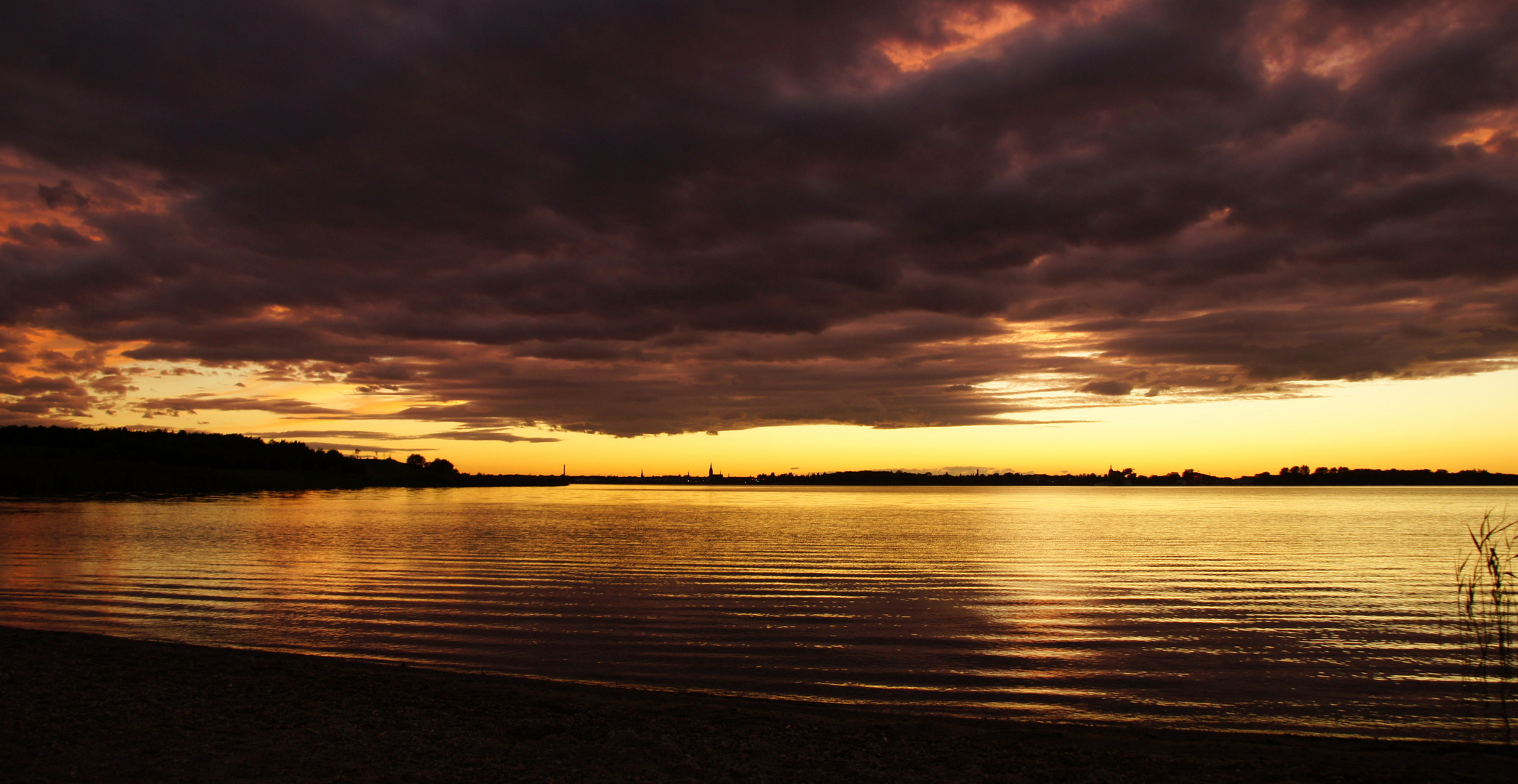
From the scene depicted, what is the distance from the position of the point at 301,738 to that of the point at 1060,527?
74452 millimetres

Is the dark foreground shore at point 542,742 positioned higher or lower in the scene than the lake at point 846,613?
higher

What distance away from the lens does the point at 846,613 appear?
25.0 metres

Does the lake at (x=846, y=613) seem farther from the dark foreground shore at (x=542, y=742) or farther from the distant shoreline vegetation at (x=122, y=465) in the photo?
the distant shoreline vegetation at (x=122, y=465)

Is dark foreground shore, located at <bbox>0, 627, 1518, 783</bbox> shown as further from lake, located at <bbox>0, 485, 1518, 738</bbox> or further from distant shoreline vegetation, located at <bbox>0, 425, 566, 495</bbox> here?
distant shoreline vegetation, located at <bbox>0, 425, 566, 495</bbox>

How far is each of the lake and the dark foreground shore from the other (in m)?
2.16

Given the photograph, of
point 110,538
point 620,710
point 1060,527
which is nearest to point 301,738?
point 620,710

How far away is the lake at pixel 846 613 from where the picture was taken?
1608 cm

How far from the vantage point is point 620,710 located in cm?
1288

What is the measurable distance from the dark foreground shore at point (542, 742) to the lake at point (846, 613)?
2.16 meters

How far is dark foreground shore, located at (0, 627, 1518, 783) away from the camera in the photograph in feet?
31.2

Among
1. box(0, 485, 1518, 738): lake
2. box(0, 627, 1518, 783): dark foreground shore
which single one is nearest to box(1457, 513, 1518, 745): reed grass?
box(0, 485, 1518, 738): lake

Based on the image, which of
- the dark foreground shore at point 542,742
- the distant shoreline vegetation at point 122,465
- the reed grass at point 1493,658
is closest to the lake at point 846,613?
the reed grass at point 1493,658

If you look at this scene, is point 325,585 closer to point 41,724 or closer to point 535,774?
point 41,724

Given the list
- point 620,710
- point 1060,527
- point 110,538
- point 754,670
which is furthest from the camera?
point 1060,527
